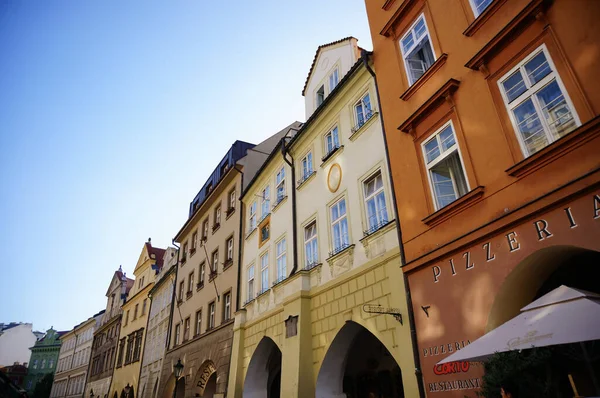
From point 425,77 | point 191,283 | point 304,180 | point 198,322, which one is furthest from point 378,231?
point 191,283

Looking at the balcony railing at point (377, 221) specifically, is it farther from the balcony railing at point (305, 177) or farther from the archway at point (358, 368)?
the balcony railing at point (305, 177)

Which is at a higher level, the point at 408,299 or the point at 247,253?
the point at 247,253

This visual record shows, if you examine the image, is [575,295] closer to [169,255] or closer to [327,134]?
[327,134]

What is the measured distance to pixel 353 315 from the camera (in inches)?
415

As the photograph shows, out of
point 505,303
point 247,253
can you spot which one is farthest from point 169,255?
point 505,303

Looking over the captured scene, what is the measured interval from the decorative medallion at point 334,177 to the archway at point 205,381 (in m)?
11.4

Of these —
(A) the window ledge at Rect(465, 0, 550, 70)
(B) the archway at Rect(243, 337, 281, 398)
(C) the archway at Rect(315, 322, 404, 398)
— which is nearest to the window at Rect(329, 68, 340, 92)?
(A) the window ledge at Rect(465, 0, 550, 70)

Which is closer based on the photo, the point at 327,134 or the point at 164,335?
the point at 327,134

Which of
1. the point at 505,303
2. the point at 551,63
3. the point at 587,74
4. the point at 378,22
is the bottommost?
the point at 505,303

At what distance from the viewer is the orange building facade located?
6.12m

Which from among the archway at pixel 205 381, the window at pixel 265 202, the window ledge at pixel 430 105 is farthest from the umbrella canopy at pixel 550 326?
the archway at pixel 205 381

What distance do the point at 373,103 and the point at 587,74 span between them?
6.21 meters

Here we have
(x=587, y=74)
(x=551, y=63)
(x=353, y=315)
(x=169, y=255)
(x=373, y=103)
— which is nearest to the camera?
(x=587, y=74)

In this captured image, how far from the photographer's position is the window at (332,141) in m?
13.4
